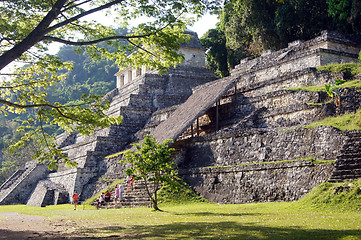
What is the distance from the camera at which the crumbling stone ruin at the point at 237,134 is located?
12.0m

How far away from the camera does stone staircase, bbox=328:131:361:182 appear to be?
10096 millimetres

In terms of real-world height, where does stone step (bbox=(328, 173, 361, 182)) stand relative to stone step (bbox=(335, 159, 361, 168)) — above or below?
below

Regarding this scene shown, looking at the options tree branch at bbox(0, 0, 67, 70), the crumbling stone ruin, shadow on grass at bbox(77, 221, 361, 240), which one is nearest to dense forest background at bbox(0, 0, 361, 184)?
the crumbling stone ruin

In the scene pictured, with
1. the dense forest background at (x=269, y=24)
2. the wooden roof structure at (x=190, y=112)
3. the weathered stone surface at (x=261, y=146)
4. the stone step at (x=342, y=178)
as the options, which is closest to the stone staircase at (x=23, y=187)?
the wooden roof structure at (x=190, y=112)

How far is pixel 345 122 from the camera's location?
40.5 feet

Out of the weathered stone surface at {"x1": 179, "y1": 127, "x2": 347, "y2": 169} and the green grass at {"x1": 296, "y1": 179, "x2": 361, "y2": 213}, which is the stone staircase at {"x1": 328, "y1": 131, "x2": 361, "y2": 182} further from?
the weathered stone surface at {"x1": 179, "y1": 127, "x2": 347, "y2": 169}

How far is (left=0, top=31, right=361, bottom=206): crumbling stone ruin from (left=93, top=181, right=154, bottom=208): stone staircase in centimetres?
170

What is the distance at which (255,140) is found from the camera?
14.1 meters

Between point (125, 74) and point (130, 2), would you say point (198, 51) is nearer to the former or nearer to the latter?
point (125, 74)

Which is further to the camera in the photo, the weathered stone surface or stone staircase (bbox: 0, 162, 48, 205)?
stone staircase (bbox: 0, 162, 48, 205)

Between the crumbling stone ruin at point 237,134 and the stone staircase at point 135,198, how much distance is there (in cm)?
170

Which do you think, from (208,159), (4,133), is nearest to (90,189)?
(208,159)

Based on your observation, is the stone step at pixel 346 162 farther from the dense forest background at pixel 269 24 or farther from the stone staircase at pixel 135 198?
the dense forest background at pixel 269 24

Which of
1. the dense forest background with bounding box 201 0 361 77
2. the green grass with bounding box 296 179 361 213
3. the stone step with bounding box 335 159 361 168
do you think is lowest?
the green grass with bounding box 296 179 361 213
